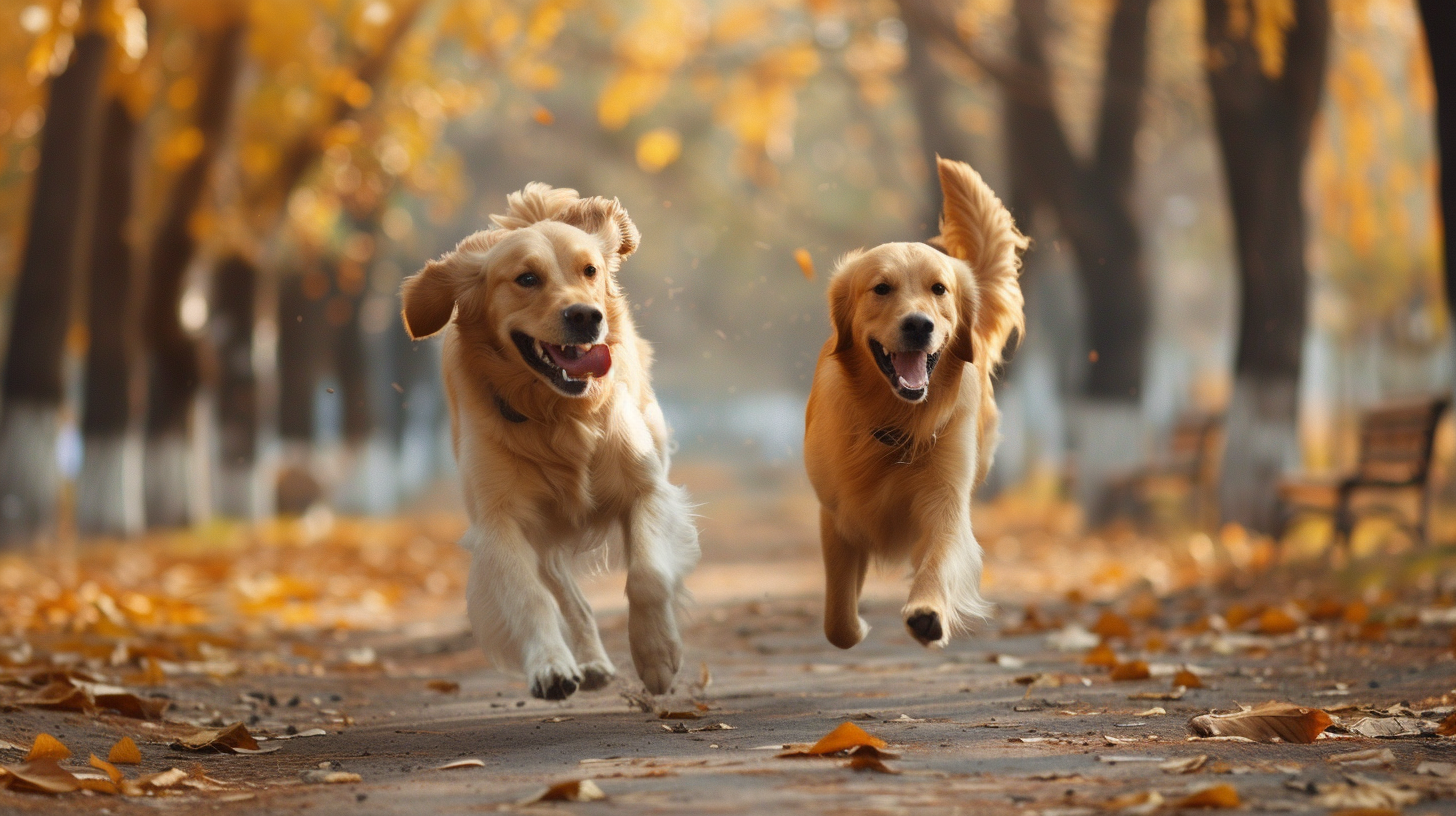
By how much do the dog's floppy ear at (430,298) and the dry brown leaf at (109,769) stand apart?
167 cm

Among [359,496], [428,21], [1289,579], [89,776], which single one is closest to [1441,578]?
[1289,579]

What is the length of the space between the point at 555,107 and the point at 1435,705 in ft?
90.0

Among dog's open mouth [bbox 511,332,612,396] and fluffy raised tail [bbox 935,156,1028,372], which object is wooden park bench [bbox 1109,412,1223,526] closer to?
fluffy raised tail [bbox 935,156,1028,372]

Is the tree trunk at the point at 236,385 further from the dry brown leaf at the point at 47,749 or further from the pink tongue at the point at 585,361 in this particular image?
the dry brown leaf at the point at 47,749

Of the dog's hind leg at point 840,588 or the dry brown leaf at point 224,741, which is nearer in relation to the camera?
the dry brown leaf at point 224,741

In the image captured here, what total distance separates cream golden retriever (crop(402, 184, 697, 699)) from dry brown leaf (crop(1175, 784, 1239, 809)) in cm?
201

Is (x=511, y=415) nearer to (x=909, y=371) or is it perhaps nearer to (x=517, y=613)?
(x=517, y=613)

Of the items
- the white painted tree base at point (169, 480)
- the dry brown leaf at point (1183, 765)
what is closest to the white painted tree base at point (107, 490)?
the white painted tree base at point (169, 480)

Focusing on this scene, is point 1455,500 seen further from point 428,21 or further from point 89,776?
point 89,776

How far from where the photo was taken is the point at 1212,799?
9.84ft

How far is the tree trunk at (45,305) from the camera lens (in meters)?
12.1

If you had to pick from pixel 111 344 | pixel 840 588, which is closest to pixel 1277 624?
pixel 840 588

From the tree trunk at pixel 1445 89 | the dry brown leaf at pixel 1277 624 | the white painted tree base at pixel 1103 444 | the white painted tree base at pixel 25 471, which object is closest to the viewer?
the dry brown leaf at pixel 1277 624

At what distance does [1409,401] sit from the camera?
969 cm
